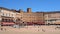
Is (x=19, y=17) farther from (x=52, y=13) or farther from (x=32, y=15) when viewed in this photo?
(x=52, y=13)

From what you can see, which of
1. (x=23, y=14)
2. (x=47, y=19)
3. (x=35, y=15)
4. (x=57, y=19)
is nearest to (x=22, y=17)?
(x=23, y=14)

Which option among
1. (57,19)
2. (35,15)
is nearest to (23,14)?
(35,15)

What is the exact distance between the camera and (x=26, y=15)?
53.5 metres

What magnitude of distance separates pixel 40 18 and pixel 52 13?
5.14 m

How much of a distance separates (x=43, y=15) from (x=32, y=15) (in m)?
4.35

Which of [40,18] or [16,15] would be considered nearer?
[16,15]

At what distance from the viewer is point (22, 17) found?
5275 cm

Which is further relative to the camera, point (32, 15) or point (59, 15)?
point (32, 15)

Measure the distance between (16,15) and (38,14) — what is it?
29.9ft

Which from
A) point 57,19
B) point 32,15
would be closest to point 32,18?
point 32,15

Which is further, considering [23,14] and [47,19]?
[23,14]

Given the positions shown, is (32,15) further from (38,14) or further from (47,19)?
(47,19)

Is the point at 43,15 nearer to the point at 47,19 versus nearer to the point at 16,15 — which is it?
the point at 47,19

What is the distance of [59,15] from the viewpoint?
50.0 m
